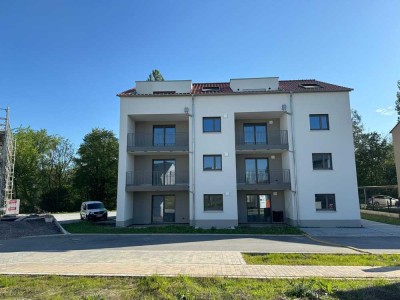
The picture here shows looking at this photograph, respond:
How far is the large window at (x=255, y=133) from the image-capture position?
21219 mm

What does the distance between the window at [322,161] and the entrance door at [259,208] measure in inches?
163

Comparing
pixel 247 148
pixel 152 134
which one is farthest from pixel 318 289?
pixel 152 134

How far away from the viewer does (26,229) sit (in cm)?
1730

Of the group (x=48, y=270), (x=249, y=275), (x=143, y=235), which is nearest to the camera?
(x=249, y=275)

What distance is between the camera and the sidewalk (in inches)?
282

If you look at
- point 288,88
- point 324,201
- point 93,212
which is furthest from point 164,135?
point 324,201

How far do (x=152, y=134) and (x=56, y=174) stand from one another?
107 ft

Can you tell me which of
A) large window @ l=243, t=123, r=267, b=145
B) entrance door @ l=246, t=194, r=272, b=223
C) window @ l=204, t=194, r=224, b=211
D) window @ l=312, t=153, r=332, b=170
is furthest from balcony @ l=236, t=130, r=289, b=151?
entrance door @ l=246, t=194, r=272, b=223

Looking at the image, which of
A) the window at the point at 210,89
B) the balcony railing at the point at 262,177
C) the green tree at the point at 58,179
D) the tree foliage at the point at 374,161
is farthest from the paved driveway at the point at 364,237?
the green tree at the point at 58,179

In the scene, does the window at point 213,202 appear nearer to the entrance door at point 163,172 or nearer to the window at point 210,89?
the entrance door at point 163,172

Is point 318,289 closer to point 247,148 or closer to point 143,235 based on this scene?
point 143,235

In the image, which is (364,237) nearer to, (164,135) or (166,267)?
(166,267)

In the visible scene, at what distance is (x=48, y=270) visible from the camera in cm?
764

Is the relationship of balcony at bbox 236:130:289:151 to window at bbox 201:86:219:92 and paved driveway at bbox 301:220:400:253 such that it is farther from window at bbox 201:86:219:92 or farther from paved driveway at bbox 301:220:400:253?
paved driveway at bbox 301:220:400:253
